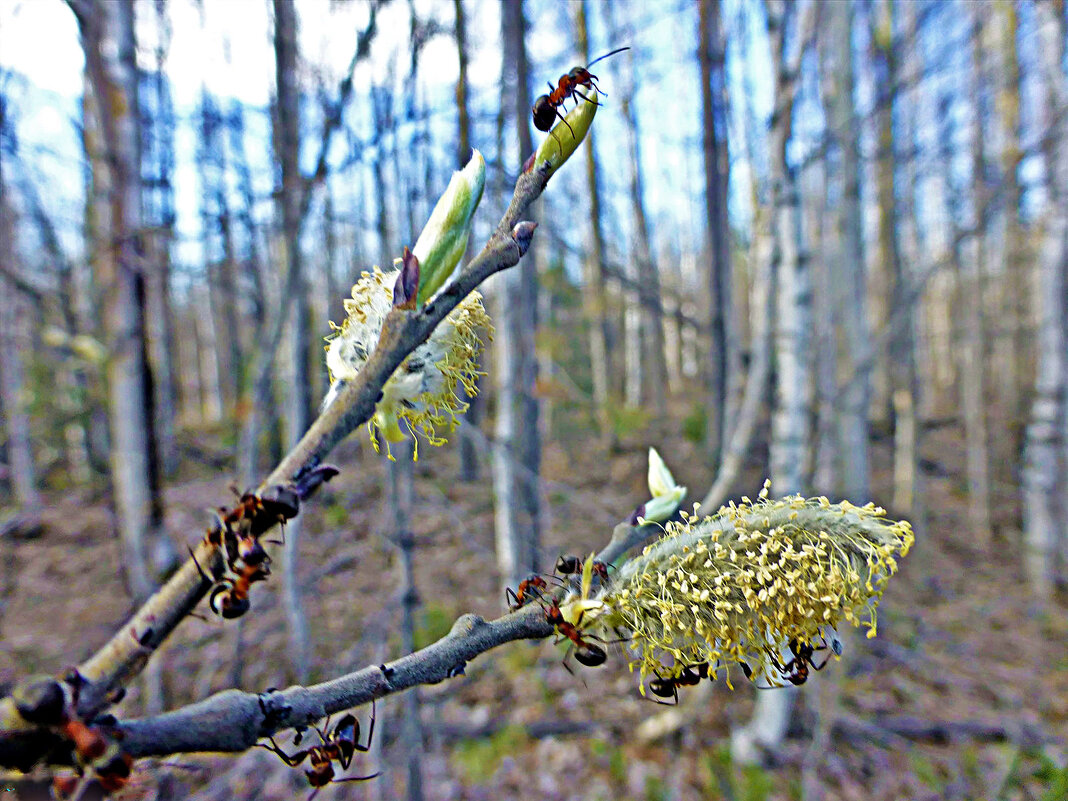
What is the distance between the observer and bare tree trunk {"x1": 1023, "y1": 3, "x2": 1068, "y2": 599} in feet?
19.7

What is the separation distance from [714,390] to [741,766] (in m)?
2.89

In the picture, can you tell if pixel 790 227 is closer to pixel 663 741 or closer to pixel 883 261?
pixel 663 741

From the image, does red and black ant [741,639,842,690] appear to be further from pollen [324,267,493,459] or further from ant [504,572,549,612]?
pollen [324,267,493,459]

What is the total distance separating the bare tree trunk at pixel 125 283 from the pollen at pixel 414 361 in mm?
2404

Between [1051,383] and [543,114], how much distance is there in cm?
754

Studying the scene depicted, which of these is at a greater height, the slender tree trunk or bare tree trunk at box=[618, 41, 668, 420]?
bare tree trunk at box=[618, 41, 668, 420]

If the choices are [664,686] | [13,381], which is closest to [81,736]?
[664,686]

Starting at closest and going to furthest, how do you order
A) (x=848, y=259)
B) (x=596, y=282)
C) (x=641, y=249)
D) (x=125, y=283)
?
(x=125, y=283) < (x=848, y=259) < (x=641, y=249) < (x=596, y=282)

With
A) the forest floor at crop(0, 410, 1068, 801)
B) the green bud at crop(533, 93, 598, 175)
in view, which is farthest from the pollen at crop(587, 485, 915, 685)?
the forest floor at crop(0, 410, 1068, 801)

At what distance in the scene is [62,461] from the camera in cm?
1139

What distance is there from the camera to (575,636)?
0.67 metres

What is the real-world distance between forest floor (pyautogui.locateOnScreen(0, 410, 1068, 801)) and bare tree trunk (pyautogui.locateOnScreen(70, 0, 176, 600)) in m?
0.53

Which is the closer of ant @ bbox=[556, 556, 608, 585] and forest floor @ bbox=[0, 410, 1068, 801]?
ant @ bbox=[556, 556, 608, 585]

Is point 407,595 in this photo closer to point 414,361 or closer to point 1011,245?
point 414,361
